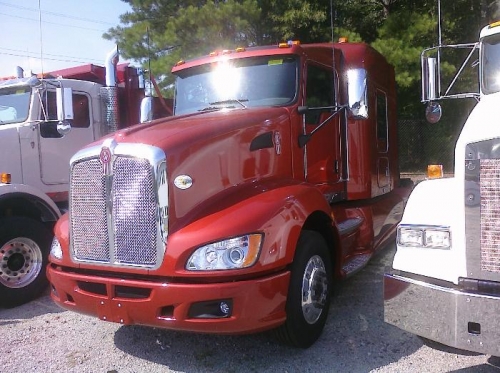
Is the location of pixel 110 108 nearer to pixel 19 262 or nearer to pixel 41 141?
pixel 41 141

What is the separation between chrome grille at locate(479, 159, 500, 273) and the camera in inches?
111

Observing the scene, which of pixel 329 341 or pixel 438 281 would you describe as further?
pixel 329 341

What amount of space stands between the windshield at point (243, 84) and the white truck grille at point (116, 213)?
1.53 meters

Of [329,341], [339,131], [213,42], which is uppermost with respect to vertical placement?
[213,42]

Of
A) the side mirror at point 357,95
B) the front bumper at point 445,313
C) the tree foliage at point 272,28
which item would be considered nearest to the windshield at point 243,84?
the side mirror at point 357,95

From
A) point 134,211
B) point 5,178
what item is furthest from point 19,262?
point 134,211

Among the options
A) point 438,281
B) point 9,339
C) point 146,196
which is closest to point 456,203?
point 438,281

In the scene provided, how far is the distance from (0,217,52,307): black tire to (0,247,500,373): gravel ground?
20.1 inches

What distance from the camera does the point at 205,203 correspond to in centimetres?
375

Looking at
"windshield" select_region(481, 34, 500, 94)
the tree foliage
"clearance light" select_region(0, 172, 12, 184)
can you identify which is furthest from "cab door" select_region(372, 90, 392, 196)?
the tree foliage

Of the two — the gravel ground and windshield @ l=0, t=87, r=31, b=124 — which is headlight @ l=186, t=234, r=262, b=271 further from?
windshield @ l=0, t=87, r=31, b=124

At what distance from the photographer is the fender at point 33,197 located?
550cm

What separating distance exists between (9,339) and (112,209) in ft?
6.29

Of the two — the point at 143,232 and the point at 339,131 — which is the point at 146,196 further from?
the point at 339,131
